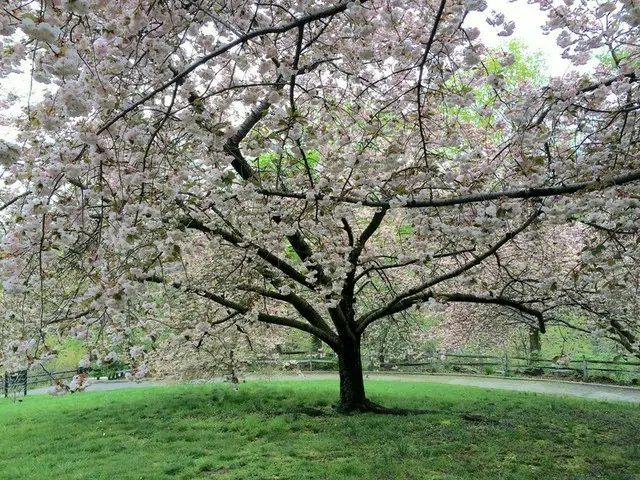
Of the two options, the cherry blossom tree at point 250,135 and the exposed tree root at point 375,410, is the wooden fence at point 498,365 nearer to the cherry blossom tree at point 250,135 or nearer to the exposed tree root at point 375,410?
the exposed tree root at point 375,410

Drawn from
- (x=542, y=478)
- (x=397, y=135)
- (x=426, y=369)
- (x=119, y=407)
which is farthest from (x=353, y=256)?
(x=426, y=369)

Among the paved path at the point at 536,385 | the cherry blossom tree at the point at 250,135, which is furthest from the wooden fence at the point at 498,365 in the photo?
the cherry blossom tree at the point at 250,135

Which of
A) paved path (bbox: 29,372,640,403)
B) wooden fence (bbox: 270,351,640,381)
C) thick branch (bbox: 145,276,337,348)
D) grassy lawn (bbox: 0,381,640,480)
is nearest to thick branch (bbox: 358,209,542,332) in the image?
thick branch (bbox: 145,276,337,348)

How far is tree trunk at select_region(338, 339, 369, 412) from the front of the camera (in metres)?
8.61

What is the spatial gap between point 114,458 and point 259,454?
1844 millimetres

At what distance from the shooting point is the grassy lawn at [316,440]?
5.33m

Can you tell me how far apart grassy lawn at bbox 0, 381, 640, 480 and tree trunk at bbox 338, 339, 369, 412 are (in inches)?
25.9

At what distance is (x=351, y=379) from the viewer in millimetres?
8773

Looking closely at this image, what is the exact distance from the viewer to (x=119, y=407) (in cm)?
1006

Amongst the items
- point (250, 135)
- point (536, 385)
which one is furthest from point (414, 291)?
point (536, 385)

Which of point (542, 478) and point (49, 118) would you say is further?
point (542, 478)

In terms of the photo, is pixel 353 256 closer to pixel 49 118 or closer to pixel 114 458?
pixel 114 458

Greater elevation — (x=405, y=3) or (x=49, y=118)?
(x=405, y=3)

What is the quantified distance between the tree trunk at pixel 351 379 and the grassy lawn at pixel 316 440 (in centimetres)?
66
